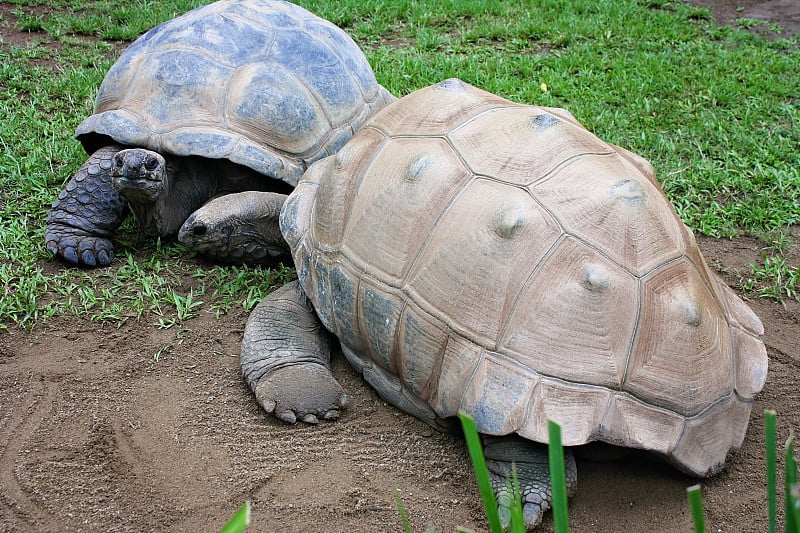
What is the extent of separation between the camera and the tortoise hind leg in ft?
8.43

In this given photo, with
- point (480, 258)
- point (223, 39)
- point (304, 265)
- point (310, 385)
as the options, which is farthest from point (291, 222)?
point (223, 39)

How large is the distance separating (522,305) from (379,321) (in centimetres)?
57

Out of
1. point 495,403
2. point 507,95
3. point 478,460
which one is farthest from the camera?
point 507,95

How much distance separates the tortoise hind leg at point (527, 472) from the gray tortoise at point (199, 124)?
1.76m

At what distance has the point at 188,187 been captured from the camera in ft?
13.6

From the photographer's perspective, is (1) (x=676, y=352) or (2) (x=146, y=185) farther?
(2) (x=146, y=185)

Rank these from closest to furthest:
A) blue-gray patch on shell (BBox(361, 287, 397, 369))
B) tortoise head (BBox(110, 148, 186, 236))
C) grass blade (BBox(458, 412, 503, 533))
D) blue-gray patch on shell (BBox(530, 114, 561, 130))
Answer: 1. grass blade (BBox(458, 412, 503, 533))
2. blue-gray patch on shell (BBox(361, 287, 397, 369))
3. blue-gray patch on shell (BBox(530, 114, 561, 130))
4. tortoise head (BBox(110, 148, 186, 236))

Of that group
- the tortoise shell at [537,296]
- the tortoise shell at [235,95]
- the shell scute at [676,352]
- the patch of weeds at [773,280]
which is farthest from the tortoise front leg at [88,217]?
the patch of weeds at [773,280]

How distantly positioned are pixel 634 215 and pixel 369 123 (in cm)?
131

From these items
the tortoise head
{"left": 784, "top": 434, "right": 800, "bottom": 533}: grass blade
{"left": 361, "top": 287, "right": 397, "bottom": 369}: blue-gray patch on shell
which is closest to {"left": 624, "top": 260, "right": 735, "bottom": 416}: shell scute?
{"left": 361, "top": 287, "right": 397, "bottom": 369}: blue-gray patch on shell

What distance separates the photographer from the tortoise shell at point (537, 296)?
2.52 m

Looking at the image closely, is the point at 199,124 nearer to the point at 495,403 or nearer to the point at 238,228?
the point at 238,228

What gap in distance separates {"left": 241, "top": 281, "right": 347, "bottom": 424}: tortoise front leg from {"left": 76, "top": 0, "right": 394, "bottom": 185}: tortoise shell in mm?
919

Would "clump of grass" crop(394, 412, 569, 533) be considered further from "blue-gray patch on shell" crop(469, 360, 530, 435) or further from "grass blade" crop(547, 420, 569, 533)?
"blue-gray patch on shell" crop(469, 360, 530, 435)
